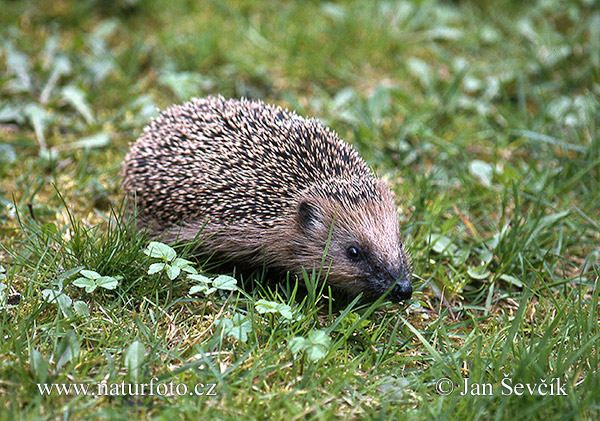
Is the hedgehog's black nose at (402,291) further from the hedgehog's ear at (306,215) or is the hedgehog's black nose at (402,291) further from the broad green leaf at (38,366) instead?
the broad green leaf at (38,366)

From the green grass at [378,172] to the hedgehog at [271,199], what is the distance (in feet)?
1.04

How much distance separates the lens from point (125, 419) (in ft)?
10.6

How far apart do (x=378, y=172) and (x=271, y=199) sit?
6.07 feet

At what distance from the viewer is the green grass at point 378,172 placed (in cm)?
364

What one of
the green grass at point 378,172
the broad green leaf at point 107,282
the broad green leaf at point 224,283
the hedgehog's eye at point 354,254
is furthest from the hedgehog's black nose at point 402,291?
the broad green leaf at point 107,282

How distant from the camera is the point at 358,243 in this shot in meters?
4.61

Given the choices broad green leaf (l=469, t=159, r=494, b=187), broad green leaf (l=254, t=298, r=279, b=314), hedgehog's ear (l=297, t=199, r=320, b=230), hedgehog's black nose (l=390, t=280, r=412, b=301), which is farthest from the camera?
broad green leaf (l=469, t=159, r=494, b=187)

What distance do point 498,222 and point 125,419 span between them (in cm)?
402

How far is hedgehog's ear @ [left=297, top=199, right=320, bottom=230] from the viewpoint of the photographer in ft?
15.6

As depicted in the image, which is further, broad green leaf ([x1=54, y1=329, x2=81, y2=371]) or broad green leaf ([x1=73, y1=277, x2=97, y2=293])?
broad green leaf ([x1=73, y1=277, x2=97, y2=293])

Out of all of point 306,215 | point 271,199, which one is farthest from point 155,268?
point 306,215

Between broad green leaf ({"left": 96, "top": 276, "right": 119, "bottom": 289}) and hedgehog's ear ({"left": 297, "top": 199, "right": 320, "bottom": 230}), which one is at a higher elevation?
hedgehog's ear ({"left": 297, "top": 199, "right": 320, "bottom": 230})

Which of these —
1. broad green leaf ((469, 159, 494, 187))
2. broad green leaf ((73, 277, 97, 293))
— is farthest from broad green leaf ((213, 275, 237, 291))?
broad green leaf ((469, 159, 494, 187))

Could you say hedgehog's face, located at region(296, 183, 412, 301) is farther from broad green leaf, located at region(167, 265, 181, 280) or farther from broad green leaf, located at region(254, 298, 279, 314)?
broad green leaf, located at region(167, 265, 181, 280)
